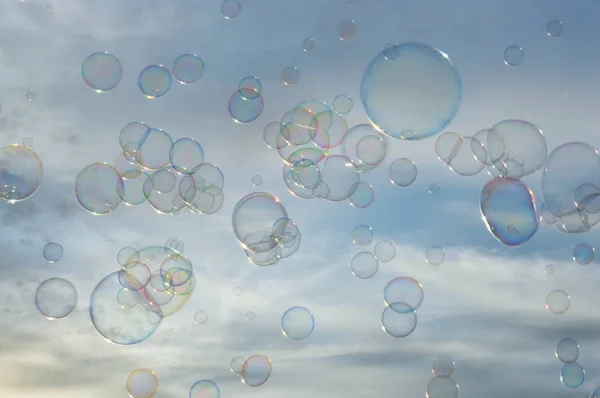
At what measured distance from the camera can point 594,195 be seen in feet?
45.6

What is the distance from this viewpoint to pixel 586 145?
14312 millimetres

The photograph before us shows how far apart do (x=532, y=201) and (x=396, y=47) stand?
4.53 m

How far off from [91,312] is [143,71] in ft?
19.7

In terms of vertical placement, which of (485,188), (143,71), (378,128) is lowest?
(485,188)

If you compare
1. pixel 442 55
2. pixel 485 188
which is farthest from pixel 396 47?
pixel 485 188

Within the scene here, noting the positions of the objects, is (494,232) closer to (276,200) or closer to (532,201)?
(532,201)

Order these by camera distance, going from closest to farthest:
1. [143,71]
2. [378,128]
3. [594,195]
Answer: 1. [378,128]
2. [594,195]
3. [143,71]

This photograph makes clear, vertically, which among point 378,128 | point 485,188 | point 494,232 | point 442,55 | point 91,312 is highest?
point 442,55

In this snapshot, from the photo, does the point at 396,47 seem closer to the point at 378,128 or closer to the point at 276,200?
the point at 378,128

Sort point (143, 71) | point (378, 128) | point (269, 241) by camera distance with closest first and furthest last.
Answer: point (378, 128)
point (269, 241)
point (143, 71)

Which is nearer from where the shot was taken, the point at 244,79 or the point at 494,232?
the point at 494,232

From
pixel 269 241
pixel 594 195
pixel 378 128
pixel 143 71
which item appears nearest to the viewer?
pixel 378 128

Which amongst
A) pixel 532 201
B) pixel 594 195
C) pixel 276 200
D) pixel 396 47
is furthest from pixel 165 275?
pixel 594 195

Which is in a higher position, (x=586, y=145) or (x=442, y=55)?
(x=442, y=55)
